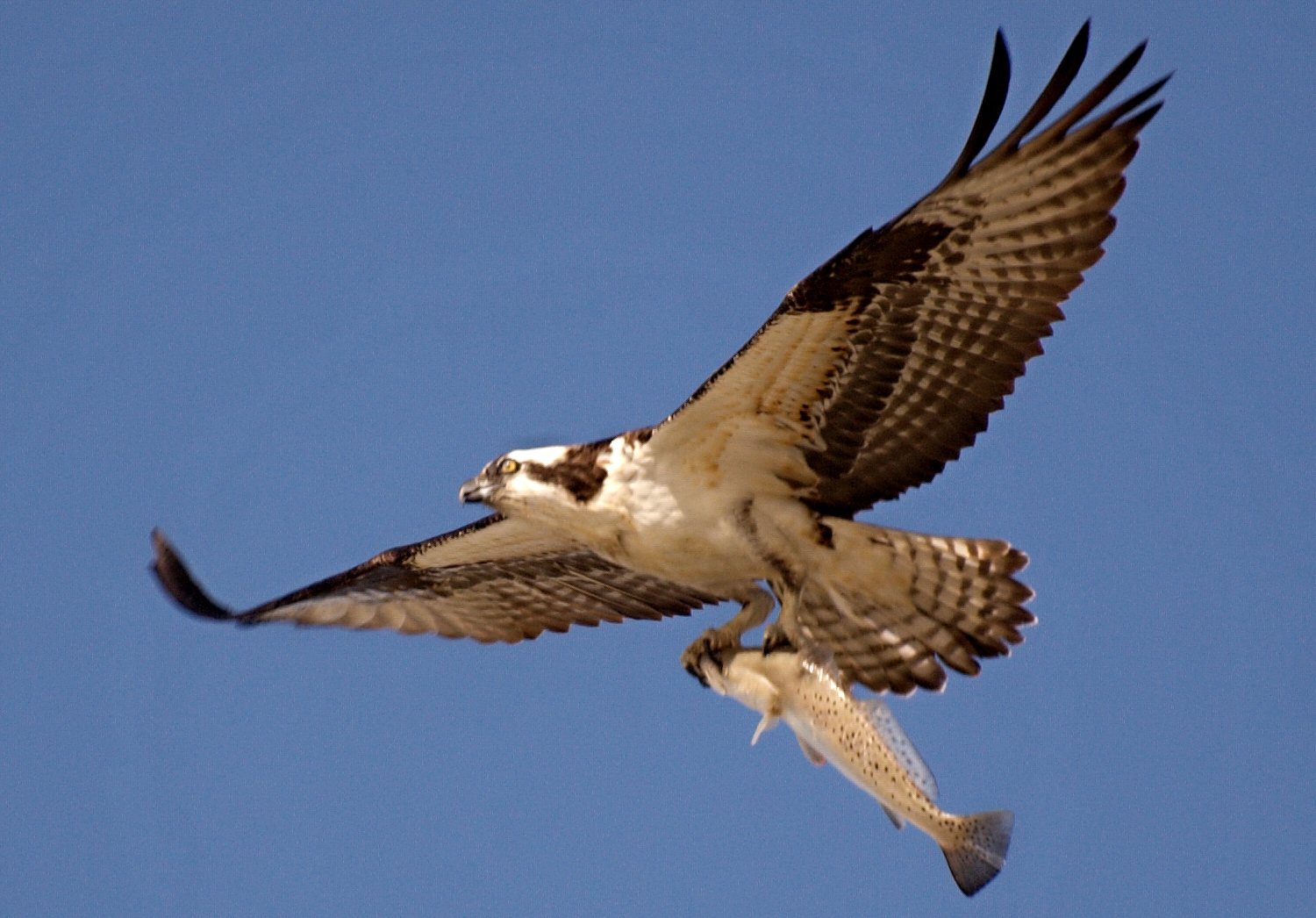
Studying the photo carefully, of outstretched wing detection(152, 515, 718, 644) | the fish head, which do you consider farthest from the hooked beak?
the fish head

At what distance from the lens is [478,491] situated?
31.8ft

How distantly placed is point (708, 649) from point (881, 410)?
1.37 meters

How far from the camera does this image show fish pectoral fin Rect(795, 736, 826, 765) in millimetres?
8781

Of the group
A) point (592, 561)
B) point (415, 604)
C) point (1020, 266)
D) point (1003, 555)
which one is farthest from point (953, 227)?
point (415, 604)

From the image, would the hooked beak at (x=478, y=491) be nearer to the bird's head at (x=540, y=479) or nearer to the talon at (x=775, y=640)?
the bird's head at (x=540, y=479)

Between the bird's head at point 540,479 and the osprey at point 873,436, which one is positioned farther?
the bird's head at point 540,479

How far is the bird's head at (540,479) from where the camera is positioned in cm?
945

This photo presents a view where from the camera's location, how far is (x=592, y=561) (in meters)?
10.9

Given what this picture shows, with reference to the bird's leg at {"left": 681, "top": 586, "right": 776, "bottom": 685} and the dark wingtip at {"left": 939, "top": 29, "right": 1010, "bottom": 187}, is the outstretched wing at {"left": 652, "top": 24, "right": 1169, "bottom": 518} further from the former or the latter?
the bird's leg at {"left": 681, "top": 586, "right": 776, "bottom": 685}

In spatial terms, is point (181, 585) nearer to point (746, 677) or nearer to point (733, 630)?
point (733, 630)

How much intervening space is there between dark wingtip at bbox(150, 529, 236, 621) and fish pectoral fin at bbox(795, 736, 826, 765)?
373 cm

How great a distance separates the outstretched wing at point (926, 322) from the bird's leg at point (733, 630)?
60 cm

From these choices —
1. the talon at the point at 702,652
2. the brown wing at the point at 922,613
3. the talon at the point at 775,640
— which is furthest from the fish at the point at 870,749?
the brown wing at the point at 922,613

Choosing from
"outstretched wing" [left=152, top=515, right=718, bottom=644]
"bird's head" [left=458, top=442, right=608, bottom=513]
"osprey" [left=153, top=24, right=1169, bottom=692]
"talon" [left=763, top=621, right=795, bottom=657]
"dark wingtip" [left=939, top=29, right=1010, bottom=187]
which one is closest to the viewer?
"dark wingtip" [left=939, top=29, right=1010, bottom=187]
